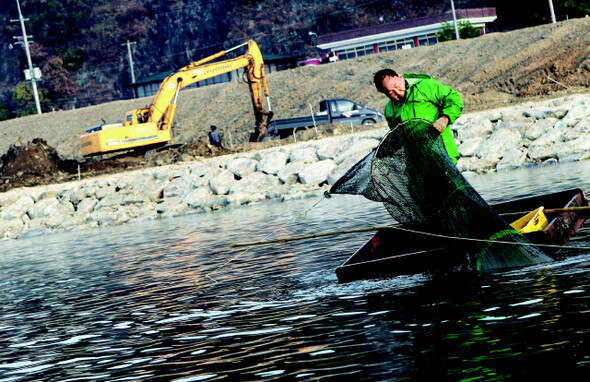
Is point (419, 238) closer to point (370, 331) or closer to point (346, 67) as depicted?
point (370, 331)

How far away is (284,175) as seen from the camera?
26891 millimetres

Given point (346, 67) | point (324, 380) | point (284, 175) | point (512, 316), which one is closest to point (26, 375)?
point (324, 380)

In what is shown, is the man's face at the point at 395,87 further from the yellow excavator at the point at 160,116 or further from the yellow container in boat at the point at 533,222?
the yellow excavator at the point at 160,116

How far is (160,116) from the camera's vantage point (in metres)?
35.3

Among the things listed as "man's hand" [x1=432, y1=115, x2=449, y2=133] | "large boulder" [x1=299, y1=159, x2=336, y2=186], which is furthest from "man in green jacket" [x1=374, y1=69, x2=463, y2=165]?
"large boulder" [x1=299, y1=159, x2=336, y2=186]

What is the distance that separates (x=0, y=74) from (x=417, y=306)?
340 feet

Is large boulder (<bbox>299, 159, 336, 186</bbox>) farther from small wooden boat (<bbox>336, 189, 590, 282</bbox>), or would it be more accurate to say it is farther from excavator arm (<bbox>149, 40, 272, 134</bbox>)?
small wooden boat (<bbox>336, 189, 590, 282</bbox>)

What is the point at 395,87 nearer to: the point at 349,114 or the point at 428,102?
the point at 428,102

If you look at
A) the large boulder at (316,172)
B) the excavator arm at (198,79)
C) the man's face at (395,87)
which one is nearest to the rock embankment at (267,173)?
the large boulder at (316,172)

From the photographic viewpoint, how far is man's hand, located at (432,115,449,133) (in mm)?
8492

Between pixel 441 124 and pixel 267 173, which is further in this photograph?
pixel 267 173

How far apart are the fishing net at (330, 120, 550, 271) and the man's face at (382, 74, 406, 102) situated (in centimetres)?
59

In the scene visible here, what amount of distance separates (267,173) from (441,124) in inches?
763

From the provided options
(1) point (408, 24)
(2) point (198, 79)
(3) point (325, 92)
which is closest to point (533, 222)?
(2) point (198, 79)
